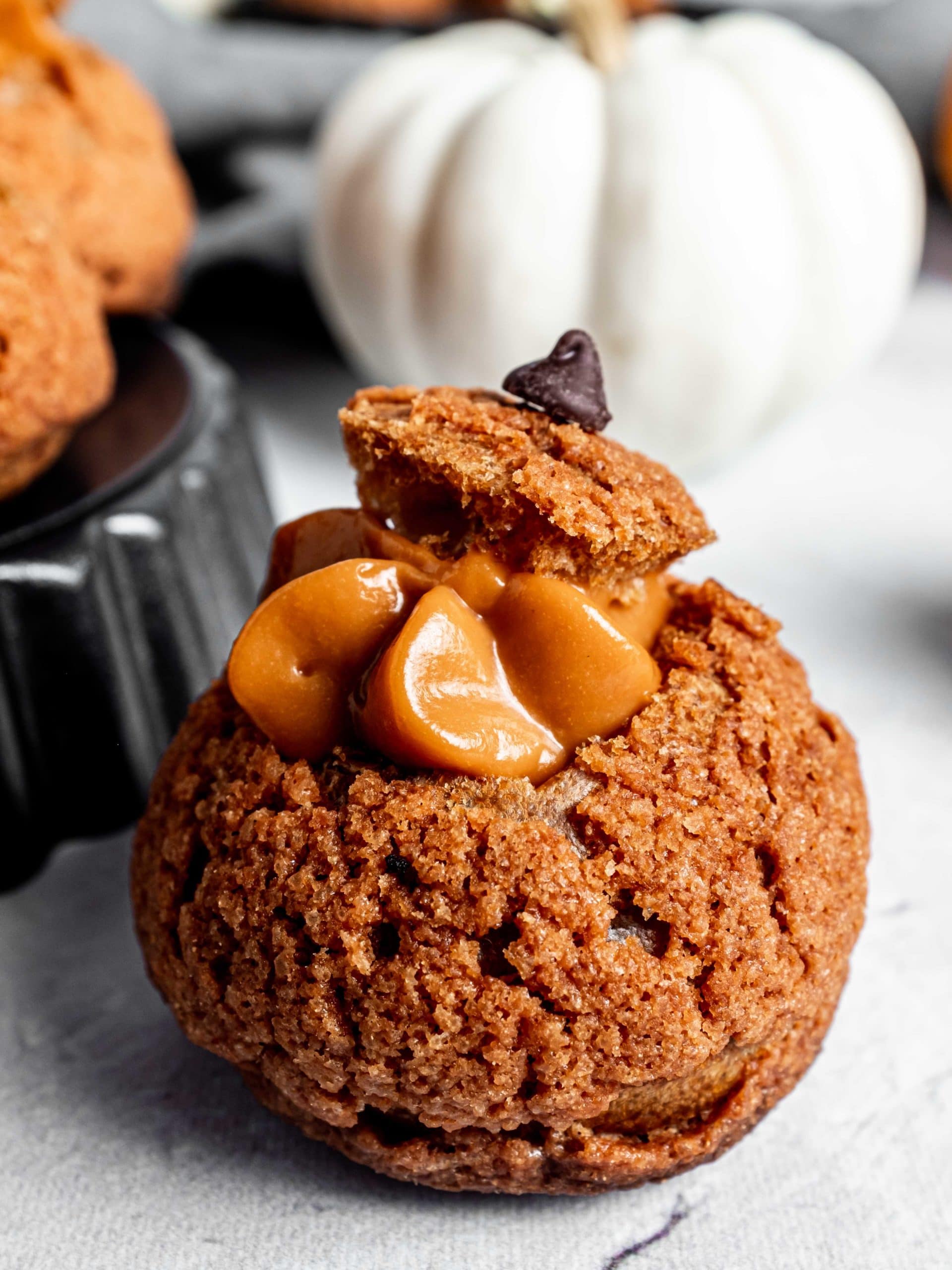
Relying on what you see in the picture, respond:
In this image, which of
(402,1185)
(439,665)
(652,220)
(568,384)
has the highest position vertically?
(568,384)

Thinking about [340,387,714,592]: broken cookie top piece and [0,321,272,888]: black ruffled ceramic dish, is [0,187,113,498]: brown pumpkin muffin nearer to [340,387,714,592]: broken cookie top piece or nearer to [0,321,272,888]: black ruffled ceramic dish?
[0,321,272,888]: black ruffled ceramic dish

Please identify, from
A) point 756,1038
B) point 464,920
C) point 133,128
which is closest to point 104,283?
point 133,128

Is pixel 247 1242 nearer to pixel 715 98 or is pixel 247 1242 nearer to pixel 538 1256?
pixel 538 1256

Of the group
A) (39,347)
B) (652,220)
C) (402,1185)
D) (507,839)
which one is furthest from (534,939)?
(652,220)

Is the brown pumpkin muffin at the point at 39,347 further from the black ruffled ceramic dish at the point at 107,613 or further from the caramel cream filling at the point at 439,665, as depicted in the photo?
the caramel cream filling at the point at 439,665

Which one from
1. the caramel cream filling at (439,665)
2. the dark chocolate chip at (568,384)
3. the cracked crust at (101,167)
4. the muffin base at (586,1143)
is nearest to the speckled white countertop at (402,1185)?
the muffin base at (586,1143)

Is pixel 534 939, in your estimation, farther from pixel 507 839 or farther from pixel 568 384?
pixel 568 384
